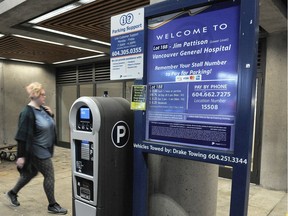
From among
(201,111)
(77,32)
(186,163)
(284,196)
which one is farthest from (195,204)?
(77,32)

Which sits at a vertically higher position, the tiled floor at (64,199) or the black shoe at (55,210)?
the black shoe at (55,210)

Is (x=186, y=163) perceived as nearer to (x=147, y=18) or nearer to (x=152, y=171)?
(x=152, y=171)

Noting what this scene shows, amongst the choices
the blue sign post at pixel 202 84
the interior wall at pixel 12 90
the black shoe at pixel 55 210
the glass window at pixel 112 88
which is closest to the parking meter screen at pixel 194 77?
the blue sign post at pixel 202 84

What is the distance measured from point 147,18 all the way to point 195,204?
129cm

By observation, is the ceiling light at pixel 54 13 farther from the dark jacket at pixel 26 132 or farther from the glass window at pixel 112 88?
the glass window at pixel 112 88

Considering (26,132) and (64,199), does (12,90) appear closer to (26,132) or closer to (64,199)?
(64,199)

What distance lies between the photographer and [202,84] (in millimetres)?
1407

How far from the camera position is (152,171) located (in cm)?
191

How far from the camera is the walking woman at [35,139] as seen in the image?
3.07 metres

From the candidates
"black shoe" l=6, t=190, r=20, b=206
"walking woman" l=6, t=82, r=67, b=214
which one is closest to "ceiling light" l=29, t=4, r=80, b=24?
"walking woman" l=6, t=82, r=67, b=214

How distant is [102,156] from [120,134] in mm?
194

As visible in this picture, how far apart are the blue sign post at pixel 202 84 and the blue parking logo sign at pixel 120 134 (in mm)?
154

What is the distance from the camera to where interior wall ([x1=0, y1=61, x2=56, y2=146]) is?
774 centimetres

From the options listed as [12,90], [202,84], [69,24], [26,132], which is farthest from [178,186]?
[12,90]
